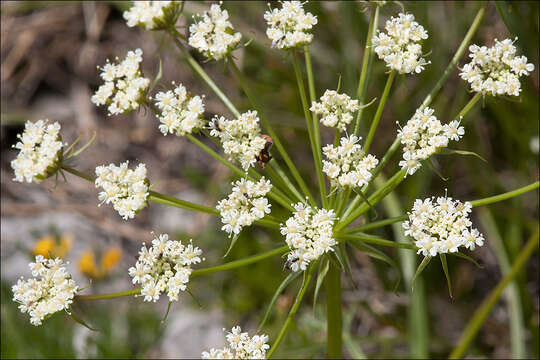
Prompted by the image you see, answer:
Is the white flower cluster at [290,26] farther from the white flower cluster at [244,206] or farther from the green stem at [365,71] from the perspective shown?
the white flower cluster at [244,206]

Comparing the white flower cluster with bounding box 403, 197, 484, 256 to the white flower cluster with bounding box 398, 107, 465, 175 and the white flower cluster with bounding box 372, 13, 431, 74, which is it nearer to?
the white flower cluster with bounding box 398, 107, 465, 175

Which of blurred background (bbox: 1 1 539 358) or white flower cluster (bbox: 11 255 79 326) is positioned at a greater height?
blurred background (bbox: 1 1 539 358)

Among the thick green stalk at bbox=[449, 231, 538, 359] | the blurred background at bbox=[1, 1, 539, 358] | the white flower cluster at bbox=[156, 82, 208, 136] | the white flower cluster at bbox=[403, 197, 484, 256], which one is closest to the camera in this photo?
the white flower cluster at bbox=[403, 197, 484, 256]

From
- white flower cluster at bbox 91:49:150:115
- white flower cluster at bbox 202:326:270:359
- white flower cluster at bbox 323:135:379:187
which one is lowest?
white flower cluster at bbox 202:326:270:359

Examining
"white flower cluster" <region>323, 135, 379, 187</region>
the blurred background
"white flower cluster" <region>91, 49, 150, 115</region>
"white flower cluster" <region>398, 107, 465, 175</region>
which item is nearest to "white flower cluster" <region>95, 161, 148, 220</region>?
"white flower cluster" <region>91, 49, 150, 115</region>

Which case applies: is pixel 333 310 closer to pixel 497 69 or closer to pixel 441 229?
pixel 441 229

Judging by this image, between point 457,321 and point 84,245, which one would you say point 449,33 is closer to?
point 457,321

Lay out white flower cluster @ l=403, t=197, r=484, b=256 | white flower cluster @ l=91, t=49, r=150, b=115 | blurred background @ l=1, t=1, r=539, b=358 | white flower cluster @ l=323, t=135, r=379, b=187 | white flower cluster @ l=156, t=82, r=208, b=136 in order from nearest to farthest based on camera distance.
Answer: white flower cluster @ l=403, t=197, r=484, b=256 → white flower cluster @ l=323, t=135, r=379, b=187 → white flower cluster @ l=156, t=82, r=208, b=136 → white flower cluster @ l=91, t=49, r=150, b=115 → blurred background @ l=1, t=1, r=539, b=358
